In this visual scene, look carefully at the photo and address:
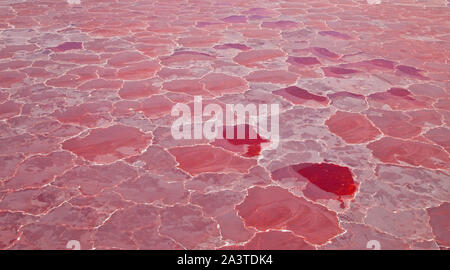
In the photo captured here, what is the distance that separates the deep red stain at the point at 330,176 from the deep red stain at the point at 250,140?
1.06ft

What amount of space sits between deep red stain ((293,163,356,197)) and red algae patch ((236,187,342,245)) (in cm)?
20

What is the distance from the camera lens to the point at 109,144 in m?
2.68

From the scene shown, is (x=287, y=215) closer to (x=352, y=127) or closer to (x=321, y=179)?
(x=321, y=179)

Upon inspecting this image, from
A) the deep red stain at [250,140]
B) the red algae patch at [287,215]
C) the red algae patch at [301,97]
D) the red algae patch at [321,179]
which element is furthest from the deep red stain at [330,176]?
the red algae patch at [301,97]

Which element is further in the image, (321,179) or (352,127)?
(352,127)

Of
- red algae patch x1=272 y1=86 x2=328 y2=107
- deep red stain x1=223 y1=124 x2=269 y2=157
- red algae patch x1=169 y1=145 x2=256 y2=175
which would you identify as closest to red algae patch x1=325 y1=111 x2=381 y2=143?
red algae patch x1=272 y1=86 x2=328 y2=107

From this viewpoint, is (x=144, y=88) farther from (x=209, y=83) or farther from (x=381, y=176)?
(x=381, y=176)

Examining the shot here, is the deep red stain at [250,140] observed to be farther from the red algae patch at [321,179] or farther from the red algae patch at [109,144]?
the red algae patch at [109,144]

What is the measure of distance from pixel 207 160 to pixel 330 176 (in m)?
0.82

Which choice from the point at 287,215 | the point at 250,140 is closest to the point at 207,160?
the point at 250,140

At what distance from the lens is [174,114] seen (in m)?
3.11

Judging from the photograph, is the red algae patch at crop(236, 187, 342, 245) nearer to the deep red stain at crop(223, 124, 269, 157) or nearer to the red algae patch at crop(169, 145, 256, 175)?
the red algae patch at crop(169, 145, 256, 175)

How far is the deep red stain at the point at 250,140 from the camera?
2652 millimetres
